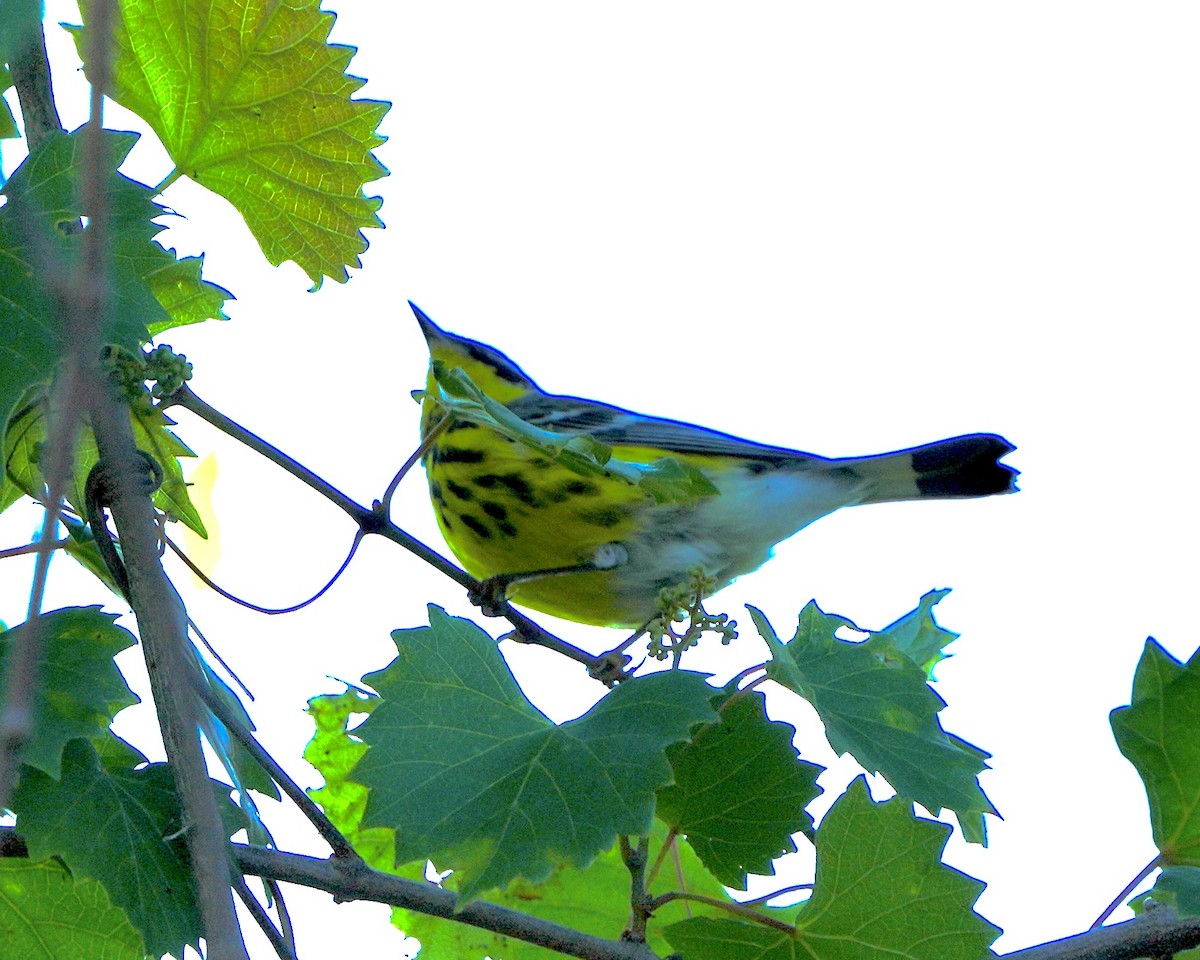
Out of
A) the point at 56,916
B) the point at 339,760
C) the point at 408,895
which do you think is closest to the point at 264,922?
the point at 408,895

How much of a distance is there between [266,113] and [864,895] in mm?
1546

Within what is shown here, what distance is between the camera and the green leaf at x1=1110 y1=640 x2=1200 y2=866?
6.26 ft

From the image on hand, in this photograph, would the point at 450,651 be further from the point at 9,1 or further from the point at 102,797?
the point at 9,1

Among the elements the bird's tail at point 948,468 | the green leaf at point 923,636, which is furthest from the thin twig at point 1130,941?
the bird's tail at point 948,468

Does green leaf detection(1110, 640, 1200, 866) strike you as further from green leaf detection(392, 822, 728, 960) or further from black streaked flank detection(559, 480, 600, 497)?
black streaked flank detection(559, 480, 600, 497)

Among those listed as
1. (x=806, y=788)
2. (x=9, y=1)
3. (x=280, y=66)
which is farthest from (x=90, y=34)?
(x=280, y=66)

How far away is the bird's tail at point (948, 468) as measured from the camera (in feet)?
14.6

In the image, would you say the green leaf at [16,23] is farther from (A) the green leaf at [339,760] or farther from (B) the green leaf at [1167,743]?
(B) the green leaf at [1167,743]

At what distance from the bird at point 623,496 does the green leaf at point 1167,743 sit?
145 cm

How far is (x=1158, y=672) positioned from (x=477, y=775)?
955 millimetres

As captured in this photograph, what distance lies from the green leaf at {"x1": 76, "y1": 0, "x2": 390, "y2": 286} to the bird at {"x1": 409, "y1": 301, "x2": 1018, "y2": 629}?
672 mm

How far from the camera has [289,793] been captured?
1.49m

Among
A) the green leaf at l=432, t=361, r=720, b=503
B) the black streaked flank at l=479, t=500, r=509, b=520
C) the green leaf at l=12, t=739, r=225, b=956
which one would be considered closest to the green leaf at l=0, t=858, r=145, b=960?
the green leaf at l=12, t=739, r=225, b=956

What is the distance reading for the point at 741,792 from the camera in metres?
1.88
